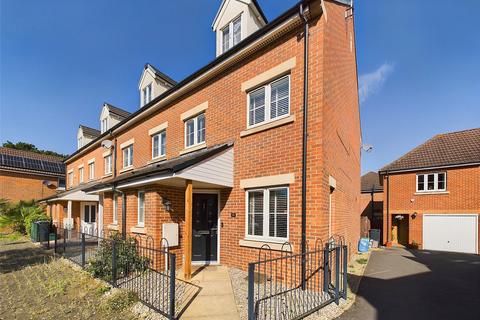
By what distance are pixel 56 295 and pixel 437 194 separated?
20272 millimetres

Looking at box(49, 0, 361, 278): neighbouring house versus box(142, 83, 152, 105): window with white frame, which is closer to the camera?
box(49, 0, 361, 278): neighbouring house

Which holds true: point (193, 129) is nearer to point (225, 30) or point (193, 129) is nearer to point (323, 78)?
point (225, 30)

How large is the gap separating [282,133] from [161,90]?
927 cm

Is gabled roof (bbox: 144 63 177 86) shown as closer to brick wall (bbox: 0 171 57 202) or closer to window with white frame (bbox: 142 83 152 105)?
window with white frame (bbox: 142 83 152 105)

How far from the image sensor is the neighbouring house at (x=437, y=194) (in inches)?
621

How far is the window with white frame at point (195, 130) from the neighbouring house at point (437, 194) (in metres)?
15.7

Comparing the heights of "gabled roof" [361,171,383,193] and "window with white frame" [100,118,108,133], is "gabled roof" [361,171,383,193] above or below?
below

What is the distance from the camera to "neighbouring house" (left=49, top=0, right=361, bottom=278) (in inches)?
253

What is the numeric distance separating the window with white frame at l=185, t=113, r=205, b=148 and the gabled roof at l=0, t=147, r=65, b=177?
22.3 meters

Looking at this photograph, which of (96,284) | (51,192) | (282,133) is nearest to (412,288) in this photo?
(282,133)

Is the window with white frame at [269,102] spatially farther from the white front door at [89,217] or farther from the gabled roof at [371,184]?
the gabled roof at [371,184]

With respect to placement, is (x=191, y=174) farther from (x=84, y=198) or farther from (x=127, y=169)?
(x=84, y=198)

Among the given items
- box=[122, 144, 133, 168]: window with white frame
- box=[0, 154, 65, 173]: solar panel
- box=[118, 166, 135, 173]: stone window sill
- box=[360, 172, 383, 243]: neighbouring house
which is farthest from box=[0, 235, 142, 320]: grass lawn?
box=[360, 172, 383, 243]: neighbouring house

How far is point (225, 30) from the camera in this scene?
10.1m
